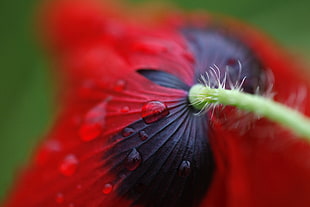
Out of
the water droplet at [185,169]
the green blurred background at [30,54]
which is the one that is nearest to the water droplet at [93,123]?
the water droplet at [185,169]

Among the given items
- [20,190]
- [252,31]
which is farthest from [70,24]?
[20,190]

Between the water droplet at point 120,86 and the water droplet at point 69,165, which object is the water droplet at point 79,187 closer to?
the water droplet at point 69,165

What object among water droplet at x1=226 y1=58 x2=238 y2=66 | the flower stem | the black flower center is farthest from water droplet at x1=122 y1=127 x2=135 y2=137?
water droplet at x1=226 y1=58 x2=238 y2=66

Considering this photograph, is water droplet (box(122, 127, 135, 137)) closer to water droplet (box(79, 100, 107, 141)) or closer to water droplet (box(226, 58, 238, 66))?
water droplet (box(79, 100, 107, 141))

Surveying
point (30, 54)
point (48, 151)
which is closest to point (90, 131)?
point (48, 151)

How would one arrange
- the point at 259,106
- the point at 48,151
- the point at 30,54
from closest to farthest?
1. the point at 259,106
2. the point at 48,151
3. the point at 30,54

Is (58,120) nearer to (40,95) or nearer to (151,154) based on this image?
(151,154)

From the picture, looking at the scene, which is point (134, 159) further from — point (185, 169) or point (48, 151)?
point (48, 151)
